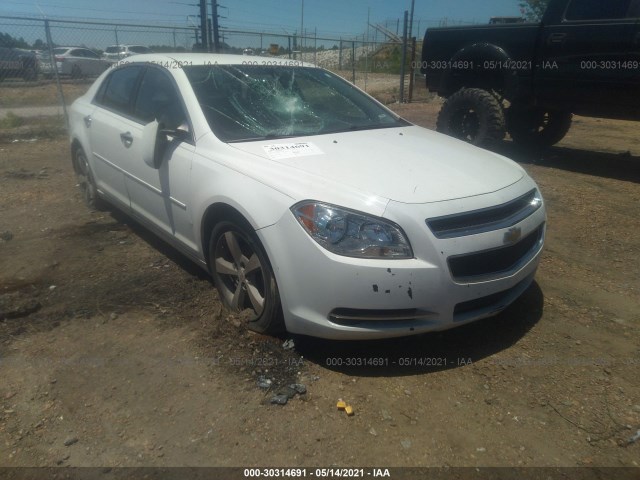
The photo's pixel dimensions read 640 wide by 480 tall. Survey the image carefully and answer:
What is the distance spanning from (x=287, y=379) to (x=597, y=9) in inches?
236

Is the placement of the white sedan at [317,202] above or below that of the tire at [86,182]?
above

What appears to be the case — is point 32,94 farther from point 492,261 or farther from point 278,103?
point 492,261

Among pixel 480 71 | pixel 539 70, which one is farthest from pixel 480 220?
pixel 480 71

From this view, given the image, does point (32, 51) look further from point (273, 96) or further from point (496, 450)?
point (496, 450)

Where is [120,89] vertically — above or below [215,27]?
below

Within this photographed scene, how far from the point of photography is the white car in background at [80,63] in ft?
63.9

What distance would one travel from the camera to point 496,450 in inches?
84.4

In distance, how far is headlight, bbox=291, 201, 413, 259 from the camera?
7.64ft

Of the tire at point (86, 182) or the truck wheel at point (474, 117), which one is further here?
the truck wheel at point (474, 117)

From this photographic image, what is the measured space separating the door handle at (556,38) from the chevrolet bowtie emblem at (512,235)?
15.7 ft

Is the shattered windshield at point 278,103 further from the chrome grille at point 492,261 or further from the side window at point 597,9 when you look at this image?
the side window at point 597,9

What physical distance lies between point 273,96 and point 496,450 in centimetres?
267

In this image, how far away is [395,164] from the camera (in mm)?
2781

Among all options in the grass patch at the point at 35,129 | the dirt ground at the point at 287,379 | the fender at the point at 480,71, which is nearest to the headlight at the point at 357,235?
the dirt ground at the point at 287,379
